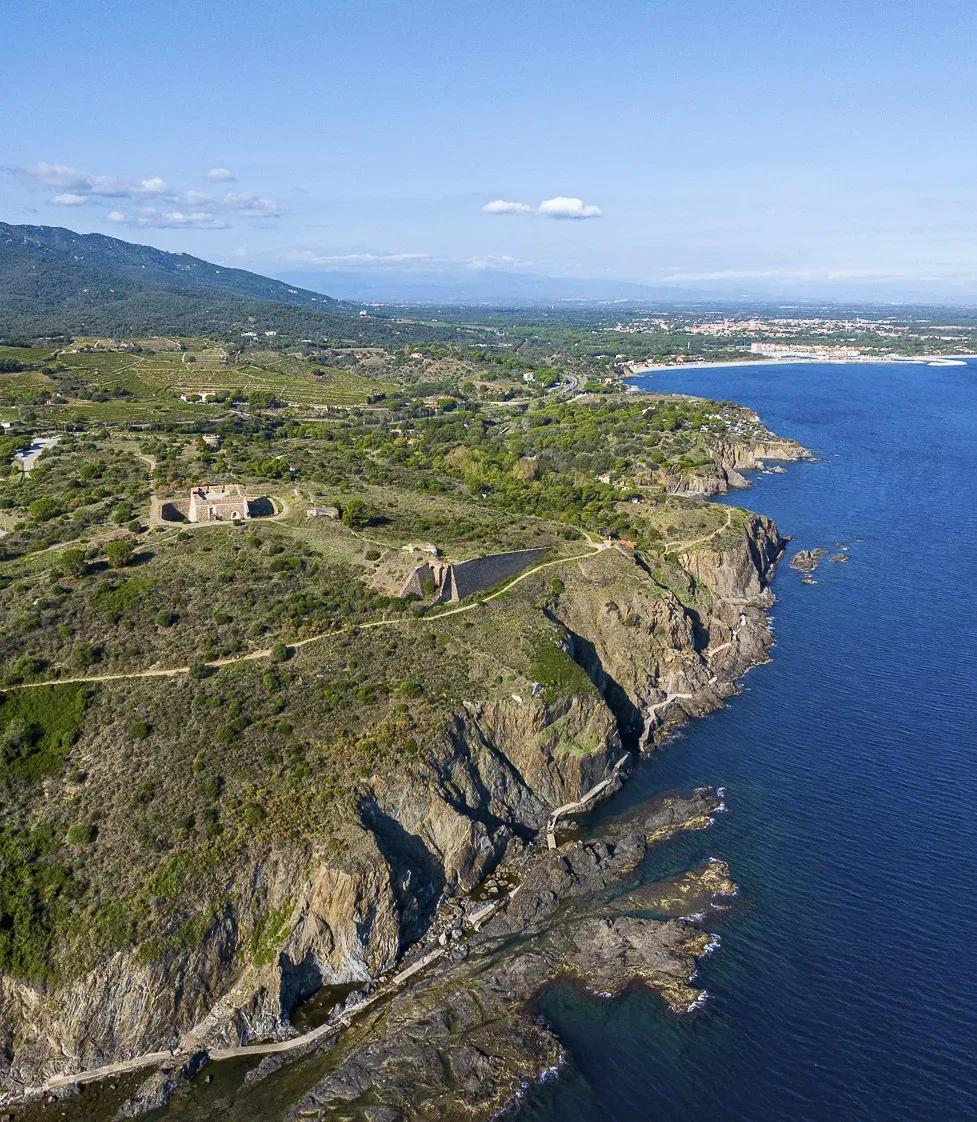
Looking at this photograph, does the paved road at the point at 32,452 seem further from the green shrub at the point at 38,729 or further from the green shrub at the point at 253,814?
the green shrub at the point at 253,814

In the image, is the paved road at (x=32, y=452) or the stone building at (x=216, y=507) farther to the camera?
the paved road at (x=32, y=452)

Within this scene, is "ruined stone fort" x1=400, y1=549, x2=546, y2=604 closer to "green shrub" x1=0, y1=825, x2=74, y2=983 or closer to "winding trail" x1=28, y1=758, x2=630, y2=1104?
"winding trail" x1=28, y1=758, x2=630, y2=1104

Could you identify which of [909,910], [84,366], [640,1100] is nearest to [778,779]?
[909,910]

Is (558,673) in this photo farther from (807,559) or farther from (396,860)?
(807,559)

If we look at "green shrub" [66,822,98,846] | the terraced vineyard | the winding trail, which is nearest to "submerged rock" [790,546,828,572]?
the winding trail

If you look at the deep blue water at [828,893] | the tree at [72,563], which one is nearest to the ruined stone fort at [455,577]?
the deep blue water at [828,893]

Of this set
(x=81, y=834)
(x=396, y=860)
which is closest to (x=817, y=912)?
(x=396, y=860)
